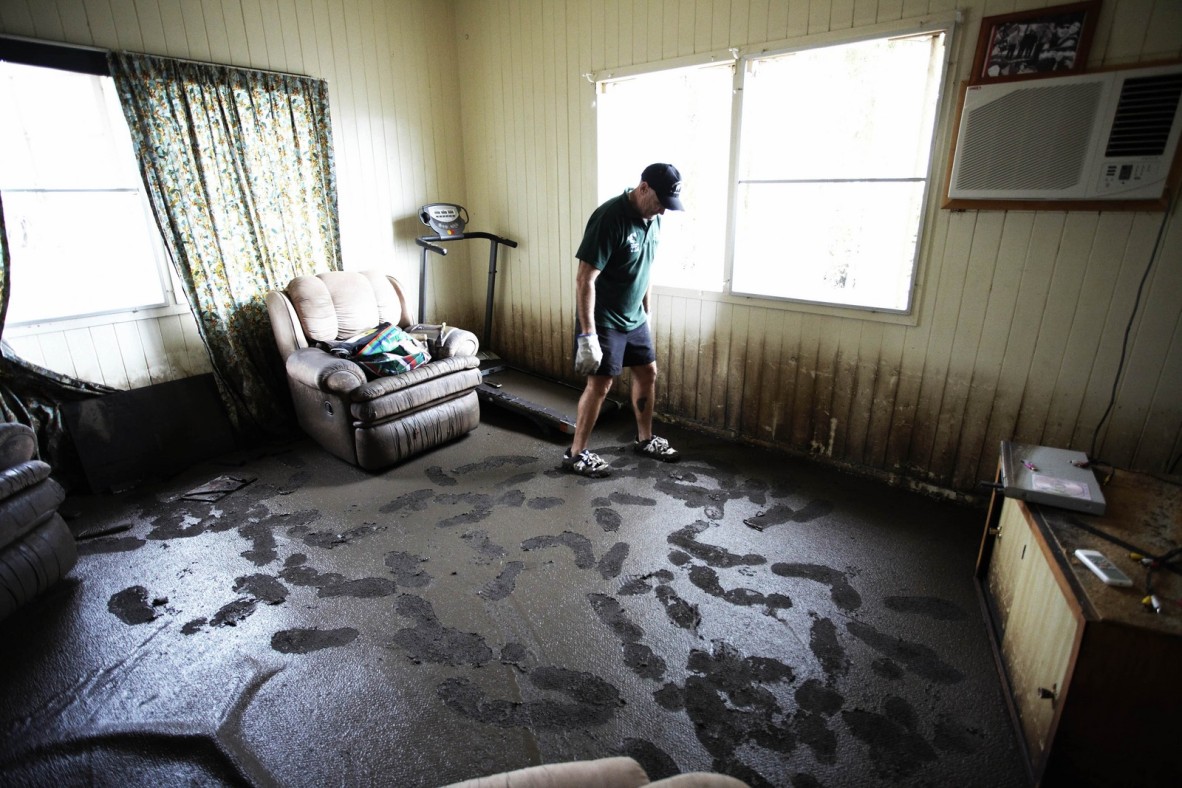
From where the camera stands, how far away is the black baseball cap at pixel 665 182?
2541mm

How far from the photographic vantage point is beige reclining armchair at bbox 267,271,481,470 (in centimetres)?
296

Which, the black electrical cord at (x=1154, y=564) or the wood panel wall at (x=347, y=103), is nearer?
the black electrical cord at (x=1154, y=564)

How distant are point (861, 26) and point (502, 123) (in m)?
2.34

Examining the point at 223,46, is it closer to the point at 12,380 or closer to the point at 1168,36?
the point at 12,380

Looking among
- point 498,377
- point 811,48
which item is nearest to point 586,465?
point 498,377

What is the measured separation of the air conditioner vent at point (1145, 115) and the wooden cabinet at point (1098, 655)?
1.25m

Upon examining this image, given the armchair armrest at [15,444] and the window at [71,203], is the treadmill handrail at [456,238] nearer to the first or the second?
the window at [71,203]

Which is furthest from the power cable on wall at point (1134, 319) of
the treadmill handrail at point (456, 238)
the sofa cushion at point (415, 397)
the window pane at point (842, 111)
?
the treadmill handrail at point (456, 238)

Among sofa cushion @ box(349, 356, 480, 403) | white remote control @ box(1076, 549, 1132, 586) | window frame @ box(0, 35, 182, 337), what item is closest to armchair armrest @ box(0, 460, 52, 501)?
window frame @ box(0, 35, 182, 337)

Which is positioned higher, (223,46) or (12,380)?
(223,46)

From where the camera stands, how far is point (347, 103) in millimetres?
3646

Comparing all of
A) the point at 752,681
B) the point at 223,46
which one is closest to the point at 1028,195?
the point at 752,681

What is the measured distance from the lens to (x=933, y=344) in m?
2.65

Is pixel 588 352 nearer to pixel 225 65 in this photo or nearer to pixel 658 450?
pixel 658 450
